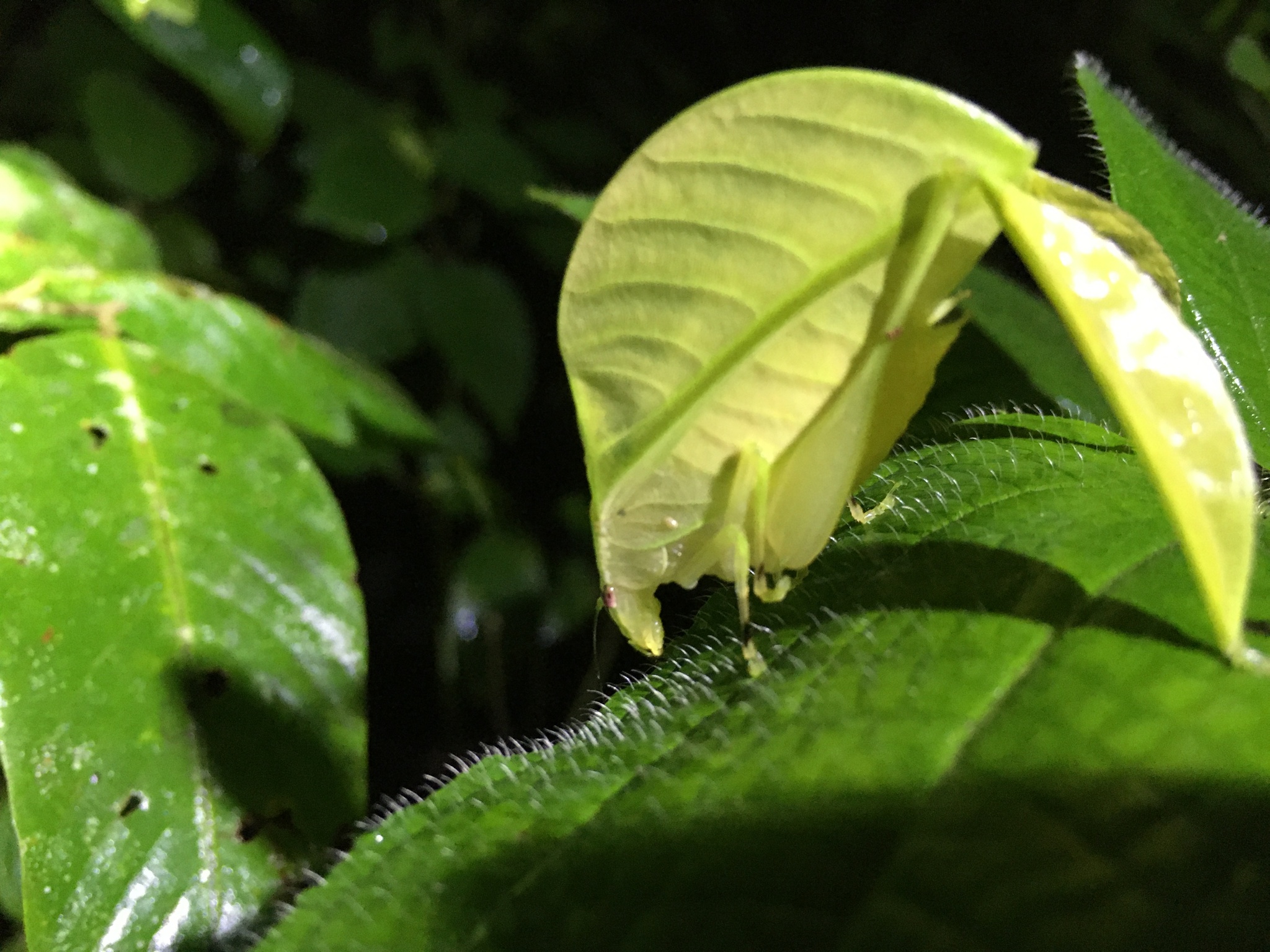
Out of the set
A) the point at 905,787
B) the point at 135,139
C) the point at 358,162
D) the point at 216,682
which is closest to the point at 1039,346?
the point at 905,787

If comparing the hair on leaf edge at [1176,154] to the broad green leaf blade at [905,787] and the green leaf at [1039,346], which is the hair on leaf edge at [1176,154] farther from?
the broad green leaf blade at [905,787]

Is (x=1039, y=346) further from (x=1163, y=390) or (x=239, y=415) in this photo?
(x=239, y=415)

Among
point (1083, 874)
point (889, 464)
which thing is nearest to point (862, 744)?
point (1083, 874)

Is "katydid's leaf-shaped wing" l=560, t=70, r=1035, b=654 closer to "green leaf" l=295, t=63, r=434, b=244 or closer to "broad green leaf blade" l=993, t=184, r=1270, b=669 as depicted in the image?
"broad green leaf blade" l=993, t=184, r=1270, b=669

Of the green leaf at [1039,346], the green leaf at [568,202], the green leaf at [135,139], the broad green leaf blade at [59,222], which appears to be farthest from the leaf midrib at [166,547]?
the green leaf at [135,139]

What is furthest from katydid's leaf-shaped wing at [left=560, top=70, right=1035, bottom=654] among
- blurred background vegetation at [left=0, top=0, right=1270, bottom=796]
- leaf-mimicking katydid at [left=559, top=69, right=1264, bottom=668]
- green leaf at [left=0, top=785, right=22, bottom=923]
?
blurred background vegetation at [left=0, top=0, right=1270, bottom=796]

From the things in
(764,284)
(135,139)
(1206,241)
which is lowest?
(135,139)
